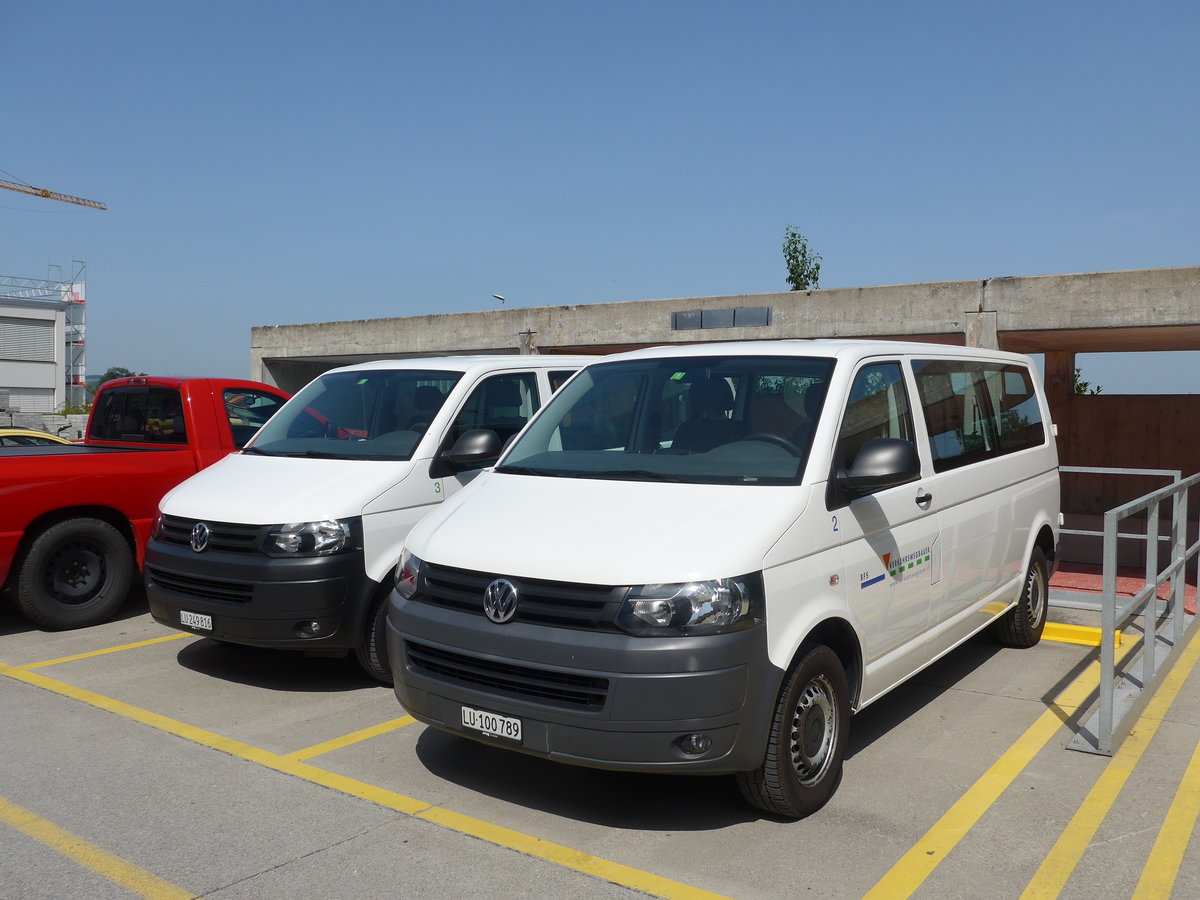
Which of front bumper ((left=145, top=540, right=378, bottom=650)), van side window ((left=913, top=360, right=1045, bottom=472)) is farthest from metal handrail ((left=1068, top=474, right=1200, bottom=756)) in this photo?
front bumper ((left=145, top=540, right=378, bottom=650))

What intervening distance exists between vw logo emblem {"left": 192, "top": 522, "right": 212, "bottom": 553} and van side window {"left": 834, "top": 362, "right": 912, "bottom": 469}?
12.2ft

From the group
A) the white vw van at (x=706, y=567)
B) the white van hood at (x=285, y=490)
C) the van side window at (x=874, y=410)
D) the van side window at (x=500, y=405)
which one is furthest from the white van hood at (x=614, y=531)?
the van side window at (x=500, y=405)

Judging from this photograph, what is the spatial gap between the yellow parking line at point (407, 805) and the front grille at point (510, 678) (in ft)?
1.92

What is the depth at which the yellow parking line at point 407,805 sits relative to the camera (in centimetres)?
377

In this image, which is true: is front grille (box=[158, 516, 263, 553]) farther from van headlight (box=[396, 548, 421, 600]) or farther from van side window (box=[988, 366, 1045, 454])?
van side window (box=[988, 366, 1045, 454])

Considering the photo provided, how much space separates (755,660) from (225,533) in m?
3.49

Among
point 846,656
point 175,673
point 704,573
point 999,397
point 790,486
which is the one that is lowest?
point 175,673

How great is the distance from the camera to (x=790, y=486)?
Result: 14.3 ft

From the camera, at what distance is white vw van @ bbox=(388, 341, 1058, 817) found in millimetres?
3879

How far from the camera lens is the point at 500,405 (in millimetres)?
7141

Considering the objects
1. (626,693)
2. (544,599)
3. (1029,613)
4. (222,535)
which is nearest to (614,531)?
(544,599)

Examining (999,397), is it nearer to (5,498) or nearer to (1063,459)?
(5,498)

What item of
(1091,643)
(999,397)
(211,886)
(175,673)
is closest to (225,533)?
(175,673)

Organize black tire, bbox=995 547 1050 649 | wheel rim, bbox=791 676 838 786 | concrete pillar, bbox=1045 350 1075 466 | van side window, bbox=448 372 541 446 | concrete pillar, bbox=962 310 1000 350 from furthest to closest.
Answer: concrete pillar, bbox=1045 350 1075 466 < concrete pillar, bbox=962 310 1000 350 < black tire, bbox=995 547 1050 649 < van side window, bbox=448 372 541 446 < wheel rim, bbox=791 676 838 786
